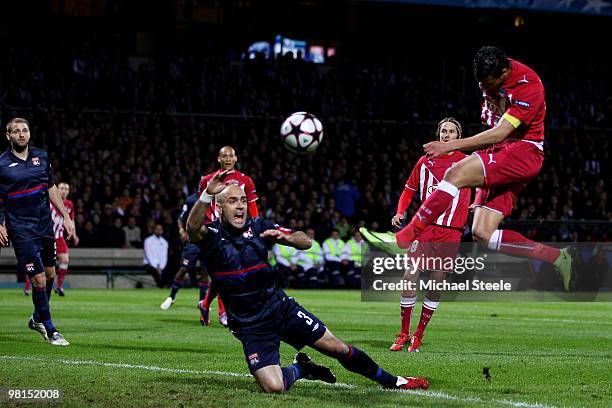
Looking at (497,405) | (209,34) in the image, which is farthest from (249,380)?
(209,34)

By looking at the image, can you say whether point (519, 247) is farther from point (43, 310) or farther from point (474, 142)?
point (43, 310)

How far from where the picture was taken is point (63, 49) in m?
31.2

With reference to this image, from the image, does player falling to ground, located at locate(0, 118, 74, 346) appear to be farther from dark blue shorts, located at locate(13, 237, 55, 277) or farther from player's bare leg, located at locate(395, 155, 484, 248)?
player's bare leg, located at locate(395, 155, 484, 248)

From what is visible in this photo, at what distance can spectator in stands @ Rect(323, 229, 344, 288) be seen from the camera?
26.8 meters

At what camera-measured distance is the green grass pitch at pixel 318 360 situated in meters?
7.41

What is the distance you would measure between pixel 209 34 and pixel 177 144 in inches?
349

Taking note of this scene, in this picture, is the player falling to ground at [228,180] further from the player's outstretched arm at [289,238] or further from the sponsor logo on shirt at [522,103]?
the player's outstretched arm at [289,238]

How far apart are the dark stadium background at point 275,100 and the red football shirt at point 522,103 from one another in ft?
54.0

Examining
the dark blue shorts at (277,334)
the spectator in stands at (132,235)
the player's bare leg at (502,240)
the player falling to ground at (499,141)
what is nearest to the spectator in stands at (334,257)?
the spectator in stands at (132,235)

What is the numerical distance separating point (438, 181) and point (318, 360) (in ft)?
8.52

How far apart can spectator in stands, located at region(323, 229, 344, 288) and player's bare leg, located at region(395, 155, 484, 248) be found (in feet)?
59.4

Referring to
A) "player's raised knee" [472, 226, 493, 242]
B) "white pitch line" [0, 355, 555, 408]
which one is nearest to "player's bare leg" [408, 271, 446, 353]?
"player's raised knee" [472, 226, 493, 242]

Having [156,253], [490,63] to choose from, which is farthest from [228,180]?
[156,253]

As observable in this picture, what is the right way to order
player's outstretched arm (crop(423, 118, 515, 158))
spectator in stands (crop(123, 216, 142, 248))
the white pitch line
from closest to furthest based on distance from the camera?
the white pitch line < player's outstretched arm (crop(423, 118, 515, 158)) < spectator in stands (crop(123, 216, 142, 248))
